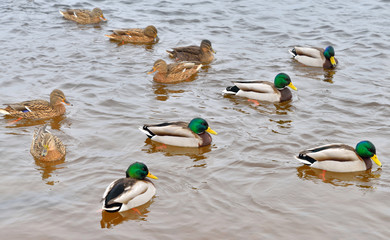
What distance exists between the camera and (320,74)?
47.4ft

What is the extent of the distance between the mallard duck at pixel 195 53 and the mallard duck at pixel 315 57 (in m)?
2.42

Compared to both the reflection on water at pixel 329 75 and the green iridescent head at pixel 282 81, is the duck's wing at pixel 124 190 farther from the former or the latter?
the reflection on water at pixel 329 75

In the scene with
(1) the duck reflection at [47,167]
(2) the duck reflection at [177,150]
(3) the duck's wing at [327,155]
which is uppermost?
(3) the duck's wing at [327,155]

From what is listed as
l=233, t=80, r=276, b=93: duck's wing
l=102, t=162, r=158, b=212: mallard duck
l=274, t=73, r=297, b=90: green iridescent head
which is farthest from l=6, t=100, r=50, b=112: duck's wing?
l=274, t=73, r=297, b=90: green iridescent head

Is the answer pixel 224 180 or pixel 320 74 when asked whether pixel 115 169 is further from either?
pixel 320 74

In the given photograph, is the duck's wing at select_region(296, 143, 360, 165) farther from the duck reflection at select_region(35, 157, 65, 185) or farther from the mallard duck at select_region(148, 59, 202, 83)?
the mallard duck at select_region(148, 59, 202, 83)

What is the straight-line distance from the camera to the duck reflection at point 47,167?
836 cm

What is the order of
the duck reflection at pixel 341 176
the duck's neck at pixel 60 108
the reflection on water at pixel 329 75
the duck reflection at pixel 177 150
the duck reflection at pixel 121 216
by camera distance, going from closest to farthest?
the duck reflection at pixel 121 216, the duck reflection at pixel 341 176, the duck reflection at pixel 177 150, the duck's neck at pixel 60 108, the reflection on water at pixel 329 75

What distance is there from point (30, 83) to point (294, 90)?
637 centimetres

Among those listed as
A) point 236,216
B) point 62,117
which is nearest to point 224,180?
point 236,216

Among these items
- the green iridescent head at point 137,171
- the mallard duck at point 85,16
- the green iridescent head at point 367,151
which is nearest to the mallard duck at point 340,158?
the green iridescent head at point 367,151

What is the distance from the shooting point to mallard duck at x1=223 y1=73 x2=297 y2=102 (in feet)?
40.3

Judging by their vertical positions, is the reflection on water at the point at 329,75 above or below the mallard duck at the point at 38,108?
below

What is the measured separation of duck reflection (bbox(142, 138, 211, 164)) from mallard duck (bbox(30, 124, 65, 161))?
1.52 metres
